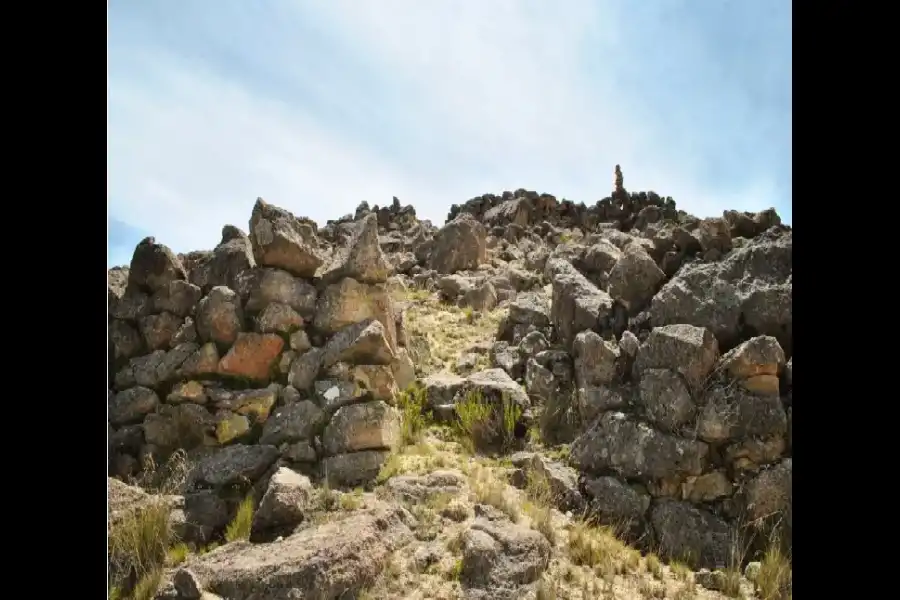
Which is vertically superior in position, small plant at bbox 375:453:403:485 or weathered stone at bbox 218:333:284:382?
weathered stone at bbox 218:333:284:382

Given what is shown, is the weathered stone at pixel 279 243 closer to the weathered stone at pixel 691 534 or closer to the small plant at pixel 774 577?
the weathered stone at pixel 691 534

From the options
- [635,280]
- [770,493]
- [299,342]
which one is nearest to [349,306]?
[299,342]

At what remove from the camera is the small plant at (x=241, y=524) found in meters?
4.18

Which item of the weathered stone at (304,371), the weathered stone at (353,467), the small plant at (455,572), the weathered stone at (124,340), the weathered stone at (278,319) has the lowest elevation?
the small plant at (455,572)

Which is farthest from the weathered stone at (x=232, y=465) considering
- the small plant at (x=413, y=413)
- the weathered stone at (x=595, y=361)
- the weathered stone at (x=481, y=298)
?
the weathered stone at (x=481, y=298)

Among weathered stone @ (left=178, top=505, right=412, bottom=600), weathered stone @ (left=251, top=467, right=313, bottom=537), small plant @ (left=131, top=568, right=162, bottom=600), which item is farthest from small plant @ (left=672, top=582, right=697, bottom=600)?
small plant @ (left=131, top=568, right=162, bottom=600)

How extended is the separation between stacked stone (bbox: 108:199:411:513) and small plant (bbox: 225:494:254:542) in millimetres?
489

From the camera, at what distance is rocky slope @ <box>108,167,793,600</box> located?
378cm

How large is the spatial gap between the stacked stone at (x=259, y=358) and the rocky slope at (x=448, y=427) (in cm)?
2

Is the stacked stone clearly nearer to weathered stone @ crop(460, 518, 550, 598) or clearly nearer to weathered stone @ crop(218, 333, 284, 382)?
weathered stone @ crop(218, 333, 284, 382)
